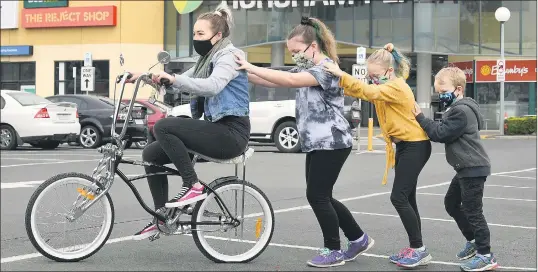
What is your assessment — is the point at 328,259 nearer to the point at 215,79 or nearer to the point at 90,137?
the point at 215,79

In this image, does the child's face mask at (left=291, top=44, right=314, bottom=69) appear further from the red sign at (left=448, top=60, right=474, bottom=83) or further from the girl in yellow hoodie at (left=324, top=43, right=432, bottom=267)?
the red sign at (left=448, top=60, right=474, bottom=83)

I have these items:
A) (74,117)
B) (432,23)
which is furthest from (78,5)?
(74,117)

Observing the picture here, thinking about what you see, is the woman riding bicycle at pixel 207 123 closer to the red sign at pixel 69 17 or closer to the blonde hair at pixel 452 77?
the blonde hair at pixel 452 77

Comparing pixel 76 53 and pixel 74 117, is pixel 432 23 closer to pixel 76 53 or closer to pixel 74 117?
pixel 76 53

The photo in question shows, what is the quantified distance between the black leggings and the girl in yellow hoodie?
1056mm

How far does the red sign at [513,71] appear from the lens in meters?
39.6

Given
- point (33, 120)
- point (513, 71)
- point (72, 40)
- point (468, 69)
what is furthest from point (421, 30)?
point (33, 120)

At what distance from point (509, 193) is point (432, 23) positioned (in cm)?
2839

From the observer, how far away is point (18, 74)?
153 feet

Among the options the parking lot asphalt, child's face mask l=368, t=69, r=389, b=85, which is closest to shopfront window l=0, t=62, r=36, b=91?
the parking lot asphalt

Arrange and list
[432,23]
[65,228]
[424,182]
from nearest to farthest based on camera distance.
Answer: [65,228] → [424,182] → [432,23]

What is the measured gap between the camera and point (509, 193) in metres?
12.0

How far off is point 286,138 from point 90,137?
5602mm

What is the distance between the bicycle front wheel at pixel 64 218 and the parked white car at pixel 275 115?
1423 centimetres
